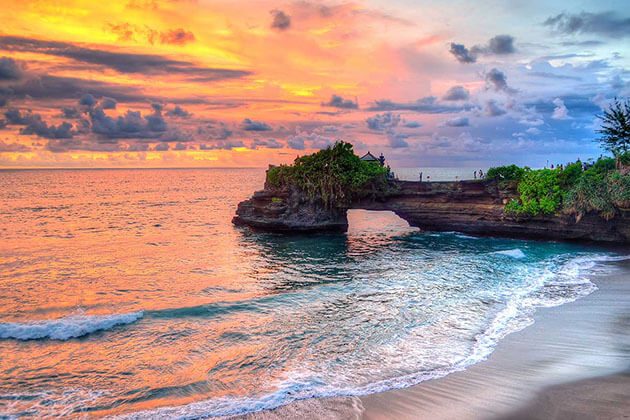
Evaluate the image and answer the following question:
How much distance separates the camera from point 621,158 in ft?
119

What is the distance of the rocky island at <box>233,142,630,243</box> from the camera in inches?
1410

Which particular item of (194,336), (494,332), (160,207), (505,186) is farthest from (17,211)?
(494,332)

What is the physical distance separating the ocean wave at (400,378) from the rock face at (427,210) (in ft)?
54.9

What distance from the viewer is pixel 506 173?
132ft

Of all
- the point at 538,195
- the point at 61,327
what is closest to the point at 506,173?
the point at 538,195

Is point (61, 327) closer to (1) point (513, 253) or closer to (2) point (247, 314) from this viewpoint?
(2) point (247, 314)

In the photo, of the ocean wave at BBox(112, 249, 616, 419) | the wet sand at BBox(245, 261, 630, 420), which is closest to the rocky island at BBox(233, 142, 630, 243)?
the ocean wave at BBox(112, 249, 616, 419)

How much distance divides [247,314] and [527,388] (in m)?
11.3

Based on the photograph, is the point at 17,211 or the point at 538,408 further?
the point at 17,211

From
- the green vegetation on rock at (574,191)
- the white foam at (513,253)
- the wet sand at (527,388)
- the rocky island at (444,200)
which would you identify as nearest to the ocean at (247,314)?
the white foam at (513,253)

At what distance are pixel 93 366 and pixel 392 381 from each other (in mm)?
9121

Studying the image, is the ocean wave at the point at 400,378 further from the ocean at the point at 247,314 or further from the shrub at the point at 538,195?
the shrub at the point at 538,195

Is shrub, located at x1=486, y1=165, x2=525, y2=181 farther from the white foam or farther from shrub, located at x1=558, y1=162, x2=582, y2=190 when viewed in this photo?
the white foam

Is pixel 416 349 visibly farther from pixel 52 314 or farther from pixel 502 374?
pixel 52 314
